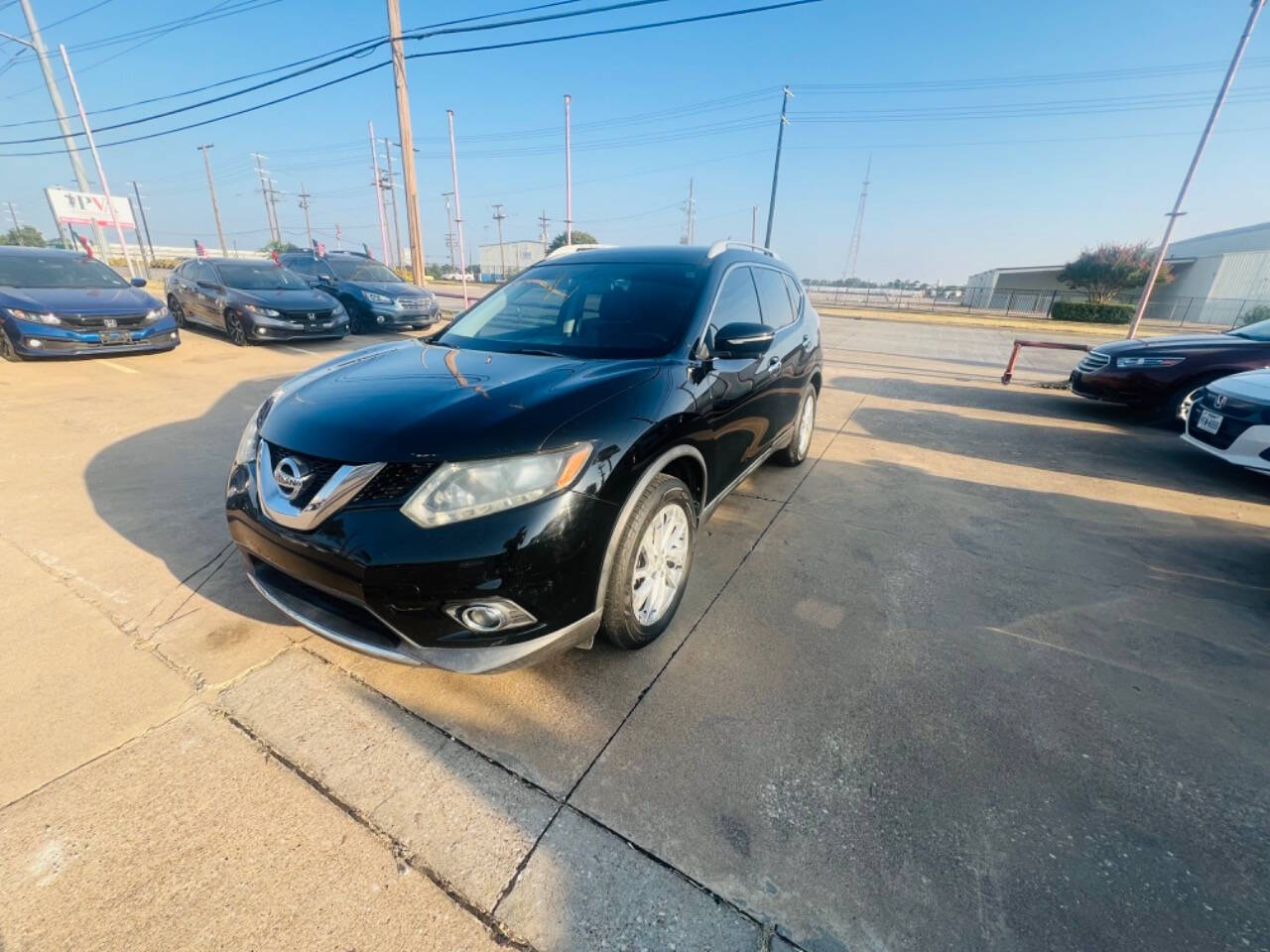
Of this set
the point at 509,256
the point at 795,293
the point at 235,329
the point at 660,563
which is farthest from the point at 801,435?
the point at 509,256

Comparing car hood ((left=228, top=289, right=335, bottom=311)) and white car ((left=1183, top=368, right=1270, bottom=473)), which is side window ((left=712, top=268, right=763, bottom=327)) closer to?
white car ((left=1183, top=368, right=1270, bottom=473))

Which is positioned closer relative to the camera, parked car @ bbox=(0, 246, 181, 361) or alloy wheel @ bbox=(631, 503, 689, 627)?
alloy wheel @ bbox=(631, 503, 689, 627)

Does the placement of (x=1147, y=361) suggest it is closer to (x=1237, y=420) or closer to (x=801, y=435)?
(x=1237, y=420)

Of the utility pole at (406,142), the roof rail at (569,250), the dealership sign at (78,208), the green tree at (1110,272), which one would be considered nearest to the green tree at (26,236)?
the dealership sign at (78,208)

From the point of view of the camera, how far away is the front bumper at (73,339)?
6754 mm

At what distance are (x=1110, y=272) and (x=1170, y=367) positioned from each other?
1502 inches

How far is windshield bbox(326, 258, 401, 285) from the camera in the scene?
39.0 feet

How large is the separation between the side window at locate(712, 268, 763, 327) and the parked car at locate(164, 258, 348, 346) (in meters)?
8.78

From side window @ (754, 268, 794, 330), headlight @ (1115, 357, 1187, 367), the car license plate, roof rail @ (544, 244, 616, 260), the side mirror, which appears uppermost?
roof rail @ (544, 244, 616, 260)

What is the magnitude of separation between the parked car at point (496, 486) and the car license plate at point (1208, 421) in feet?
15.2

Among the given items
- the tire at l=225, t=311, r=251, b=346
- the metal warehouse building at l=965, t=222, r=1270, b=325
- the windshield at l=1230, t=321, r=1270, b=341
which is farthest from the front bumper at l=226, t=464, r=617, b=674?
the metal warehouse building at l=965, t=222, r=1270, b=325

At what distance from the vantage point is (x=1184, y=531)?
151 inches

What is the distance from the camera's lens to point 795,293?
460cm

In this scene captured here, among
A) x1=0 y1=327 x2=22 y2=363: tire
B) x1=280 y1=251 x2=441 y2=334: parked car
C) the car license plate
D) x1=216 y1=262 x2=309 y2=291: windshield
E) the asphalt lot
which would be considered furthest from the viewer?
x1=280 y1=251 x2=441 y2=334: parked car
